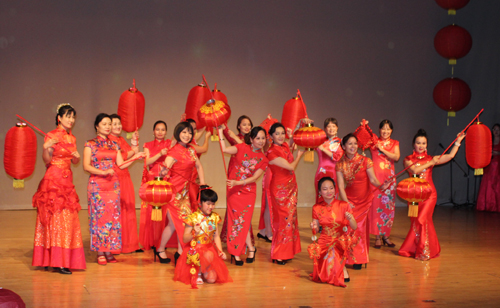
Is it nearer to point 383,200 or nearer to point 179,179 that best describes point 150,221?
point 179,179

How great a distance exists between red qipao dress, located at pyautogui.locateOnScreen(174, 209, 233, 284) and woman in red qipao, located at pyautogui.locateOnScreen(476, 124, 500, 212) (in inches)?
214

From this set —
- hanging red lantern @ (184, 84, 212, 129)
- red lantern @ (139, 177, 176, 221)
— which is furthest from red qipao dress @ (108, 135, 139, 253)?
red lantern @ (139, 177, 176, 221)

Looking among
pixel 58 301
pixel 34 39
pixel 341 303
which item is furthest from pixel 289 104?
pixel 34 39

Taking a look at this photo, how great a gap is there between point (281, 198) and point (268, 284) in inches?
33.0

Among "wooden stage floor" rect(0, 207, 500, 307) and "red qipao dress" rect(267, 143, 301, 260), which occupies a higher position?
"red qipao dress" rect(267, 143, 301, 260)

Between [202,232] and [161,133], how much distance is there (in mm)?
1487

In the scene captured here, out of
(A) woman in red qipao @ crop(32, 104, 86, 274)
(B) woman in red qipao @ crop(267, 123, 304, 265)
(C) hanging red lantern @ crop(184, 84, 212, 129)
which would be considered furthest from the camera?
(C) hanging red lantern @ crop(184, 84, 212, 129)

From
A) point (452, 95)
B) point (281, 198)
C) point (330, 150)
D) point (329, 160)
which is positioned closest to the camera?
point (281, 198)

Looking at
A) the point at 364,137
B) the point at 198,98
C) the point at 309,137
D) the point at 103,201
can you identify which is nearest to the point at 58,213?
the point at 103,201

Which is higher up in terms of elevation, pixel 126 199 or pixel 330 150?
pixel 330 150

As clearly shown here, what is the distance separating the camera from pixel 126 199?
4.70m

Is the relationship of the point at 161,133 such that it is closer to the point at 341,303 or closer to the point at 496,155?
the point at 341,303

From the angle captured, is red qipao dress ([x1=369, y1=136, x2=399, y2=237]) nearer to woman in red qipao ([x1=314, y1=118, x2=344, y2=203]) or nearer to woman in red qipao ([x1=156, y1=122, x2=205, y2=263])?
woman in red qipao ([x1=314, y1=118, x2=344, y2=203])

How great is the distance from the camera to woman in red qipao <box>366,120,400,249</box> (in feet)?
17.2
